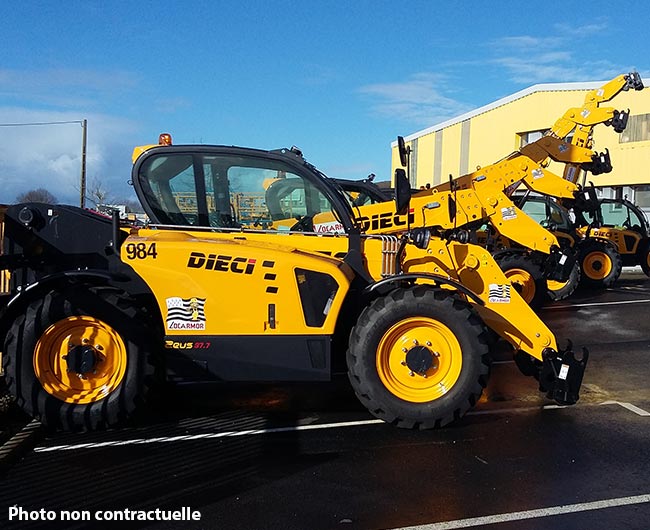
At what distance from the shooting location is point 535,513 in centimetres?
375

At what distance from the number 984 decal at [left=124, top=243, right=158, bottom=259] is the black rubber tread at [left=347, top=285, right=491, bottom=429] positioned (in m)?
1.79

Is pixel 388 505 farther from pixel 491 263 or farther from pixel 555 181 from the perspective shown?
pixel 555 181

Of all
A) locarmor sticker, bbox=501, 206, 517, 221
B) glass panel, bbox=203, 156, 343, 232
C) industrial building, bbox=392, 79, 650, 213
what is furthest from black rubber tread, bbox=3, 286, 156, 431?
industrial building, bbox=392, 79, 650, 213

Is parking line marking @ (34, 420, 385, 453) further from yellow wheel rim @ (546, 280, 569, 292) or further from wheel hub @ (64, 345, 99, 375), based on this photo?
yellow wheel rim @ (546, 280, 569, 292)

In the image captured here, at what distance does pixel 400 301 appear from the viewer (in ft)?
16.6

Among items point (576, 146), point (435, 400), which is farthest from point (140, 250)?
point (576, 146)

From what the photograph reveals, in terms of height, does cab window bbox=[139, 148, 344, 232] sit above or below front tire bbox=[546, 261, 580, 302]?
above

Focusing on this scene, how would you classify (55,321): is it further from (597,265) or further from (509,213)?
(597,265)

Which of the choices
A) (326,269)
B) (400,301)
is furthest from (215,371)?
(400,301)

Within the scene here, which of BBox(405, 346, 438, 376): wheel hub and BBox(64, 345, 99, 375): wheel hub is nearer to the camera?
BBox(64, 345, 99, 375): wheel hub

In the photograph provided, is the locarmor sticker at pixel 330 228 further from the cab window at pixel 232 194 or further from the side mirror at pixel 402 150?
the side mirror at pixel 402 150

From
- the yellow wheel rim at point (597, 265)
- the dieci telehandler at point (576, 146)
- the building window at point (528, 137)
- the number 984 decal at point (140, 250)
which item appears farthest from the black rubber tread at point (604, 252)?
the building window at point (528, 137)

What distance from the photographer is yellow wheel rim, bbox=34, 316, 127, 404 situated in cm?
494

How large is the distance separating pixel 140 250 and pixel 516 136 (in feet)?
108
